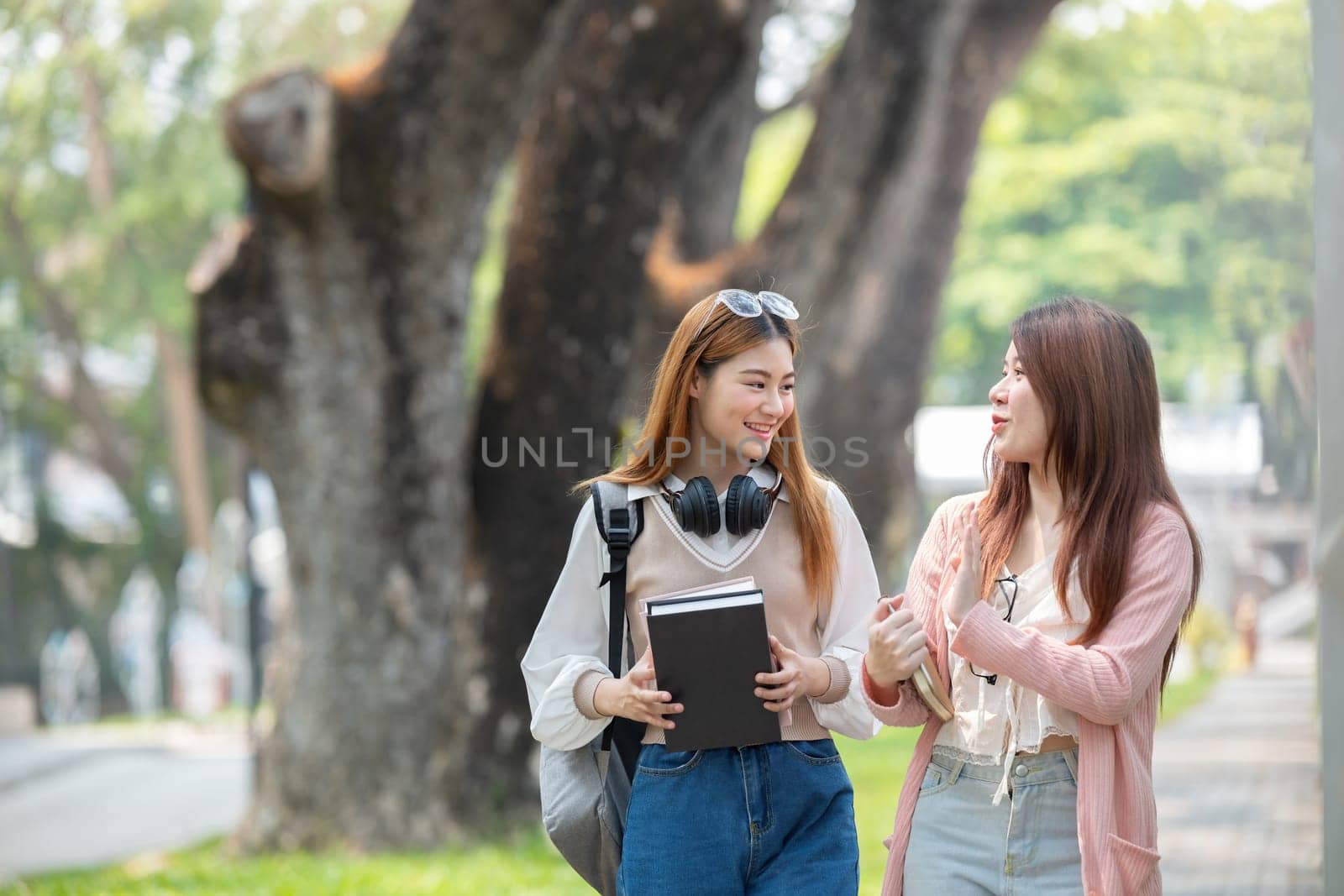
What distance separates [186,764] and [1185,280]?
14717mm

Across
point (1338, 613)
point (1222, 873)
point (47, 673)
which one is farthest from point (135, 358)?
point (1338, 613)

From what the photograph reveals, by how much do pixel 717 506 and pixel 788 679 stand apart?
1.21 ft

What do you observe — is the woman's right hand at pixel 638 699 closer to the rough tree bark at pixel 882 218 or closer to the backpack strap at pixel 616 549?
the backpack strap at pixel 616 549

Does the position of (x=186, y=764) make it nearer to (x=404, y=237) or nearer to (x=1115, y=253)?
(x=404, y=237)

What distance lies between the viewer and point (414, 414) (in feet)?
24.4

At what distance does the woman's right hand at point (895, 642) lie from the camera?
8.78 ft

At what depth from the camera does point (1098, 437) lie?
2.72 metres

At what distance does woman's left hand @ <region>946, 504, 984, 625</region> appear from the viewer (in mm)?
2631

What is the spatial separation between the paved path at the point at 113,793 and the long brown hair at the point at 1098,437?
7.61 m

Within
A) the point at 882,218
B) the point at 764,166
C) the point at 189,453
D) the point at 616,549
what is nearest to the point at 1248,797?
the point at 882,218

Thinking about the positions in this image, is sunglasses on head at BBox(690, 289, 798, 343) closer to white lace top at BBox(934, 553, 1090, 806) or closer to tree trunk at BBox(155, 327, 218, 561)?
white lace top at BBox(934, 553, 1090, 806)

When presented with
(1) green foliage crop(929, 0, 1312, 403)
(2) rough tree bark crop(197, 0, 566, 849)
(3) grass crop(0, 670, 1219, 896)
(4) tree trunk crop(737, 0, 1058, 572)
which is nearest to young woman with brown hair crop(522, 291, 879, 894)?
(3) grass crop(0, 670, 1219, 896)

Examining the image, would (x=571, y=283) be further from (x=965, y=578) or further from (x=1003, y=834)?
(x=1003, y=834)

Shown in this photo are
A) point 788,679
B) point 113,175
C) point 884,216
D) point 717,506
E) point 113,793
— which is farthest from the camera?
point 113,175
